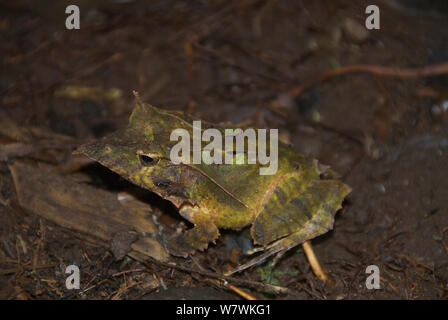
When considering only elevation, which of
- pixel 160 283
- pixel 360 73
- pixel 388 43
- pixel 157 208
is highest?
pixel 388 43

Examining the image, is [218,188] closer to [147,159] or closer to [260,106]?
[147,159]

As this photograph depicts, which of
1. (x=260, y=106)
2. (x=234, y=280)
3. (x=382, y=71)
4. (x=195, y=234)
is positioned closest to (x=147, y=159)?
(x=195, y=234)

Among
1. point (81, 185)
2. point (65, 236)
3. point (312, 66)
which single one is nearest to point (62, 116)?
point (81, 185)

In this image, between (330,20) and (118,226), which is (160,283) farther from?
(330,20)

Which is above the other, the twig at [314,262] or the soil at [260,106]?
the soil at [260,106]
